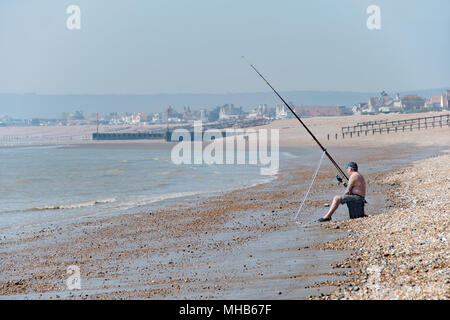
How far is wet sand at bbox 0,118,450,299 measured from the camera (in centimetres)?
743

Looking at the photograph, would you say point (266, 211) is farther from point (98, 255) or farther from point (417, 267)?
point (417, 267)

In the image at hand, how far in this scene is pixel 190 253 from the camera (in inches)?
385

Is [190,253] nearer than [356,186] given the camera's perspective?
Yes

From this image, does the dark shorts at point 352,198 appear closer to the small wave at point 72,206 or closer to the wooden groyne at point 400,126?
the small wave at point 72,206

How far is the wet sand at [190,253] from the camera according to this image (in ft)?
24.4

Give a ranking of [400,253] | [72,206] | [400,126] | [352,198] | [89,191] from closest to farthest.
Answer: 1. [400,253]
2. [352,198]
3. [72,206]
4. [89,191]
5. [400,126]

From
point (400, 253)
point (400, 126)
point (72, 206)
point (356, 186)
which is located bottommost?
point (72, 206)

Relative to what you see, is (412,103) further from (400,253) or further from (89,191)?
(400,253)

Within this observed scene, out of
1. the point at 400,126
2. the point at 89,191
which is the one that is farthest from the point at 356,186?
the point at 400,126

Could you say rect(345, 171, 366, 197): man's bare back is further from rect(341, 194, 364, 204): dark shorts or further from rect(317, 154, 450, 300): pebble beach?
rect(317, 154, 450, 300): pebble beach

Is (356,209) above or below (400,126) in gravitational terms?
below

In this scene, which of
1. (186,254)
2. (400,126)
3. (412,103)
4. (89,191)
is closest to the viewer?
(186,254)
